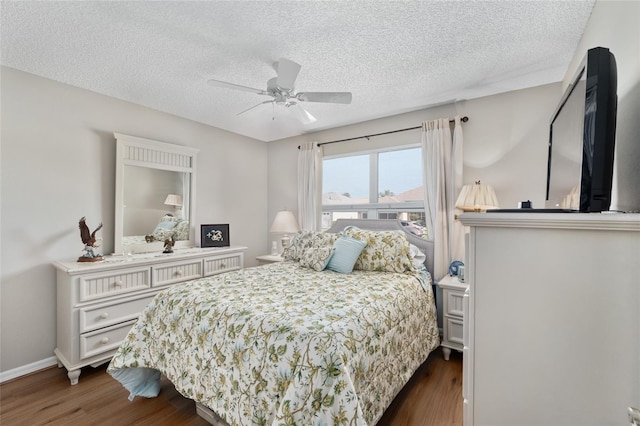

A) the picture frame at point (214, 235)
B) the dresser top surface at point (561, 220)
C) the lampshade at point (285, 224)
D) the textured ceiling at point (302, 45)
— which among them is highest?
the textured ceiling at point (302, 45)

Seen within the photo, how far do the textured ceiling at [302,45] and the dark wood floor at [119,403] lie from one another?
8.20 feet

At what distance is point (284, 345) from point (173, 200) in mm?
2692

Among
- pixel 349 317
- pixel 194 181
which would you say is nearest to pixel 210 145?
pixel 194 181

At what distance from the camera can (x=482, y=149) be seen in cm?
287

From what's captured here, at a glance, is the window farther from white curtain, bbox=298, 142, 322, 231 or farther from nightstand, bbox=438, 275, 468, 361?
nightstand, bbox=438, 275, 468, 361

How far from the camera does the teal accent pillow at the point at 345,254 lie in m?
2.53

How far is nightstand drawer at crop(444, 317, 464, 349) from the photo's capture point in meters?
Answer: 2.47

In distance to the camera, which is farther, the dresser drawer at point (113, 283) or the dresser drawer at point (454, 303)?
the dresser drawer at point (454, 303)

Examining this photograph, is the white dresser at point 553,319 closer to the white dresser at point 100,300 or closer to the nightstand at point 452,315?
the nightstand at point 452,315

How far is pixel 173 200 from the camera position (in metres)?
3.36

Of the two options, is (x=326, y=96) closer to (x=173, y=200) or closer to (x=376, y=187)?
(x=376, y=187)

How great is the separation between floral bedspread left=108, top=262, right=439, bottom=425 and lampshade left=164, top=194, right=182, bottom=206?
5.13 ft

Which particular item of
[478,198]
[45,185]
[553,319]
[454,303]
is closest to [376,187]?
[478,198]

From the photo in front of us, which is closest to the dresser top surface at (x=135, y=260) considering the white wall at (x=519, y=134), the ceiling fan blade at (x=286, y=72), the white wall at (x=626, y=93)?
the white wall at (x=519, y=134)
